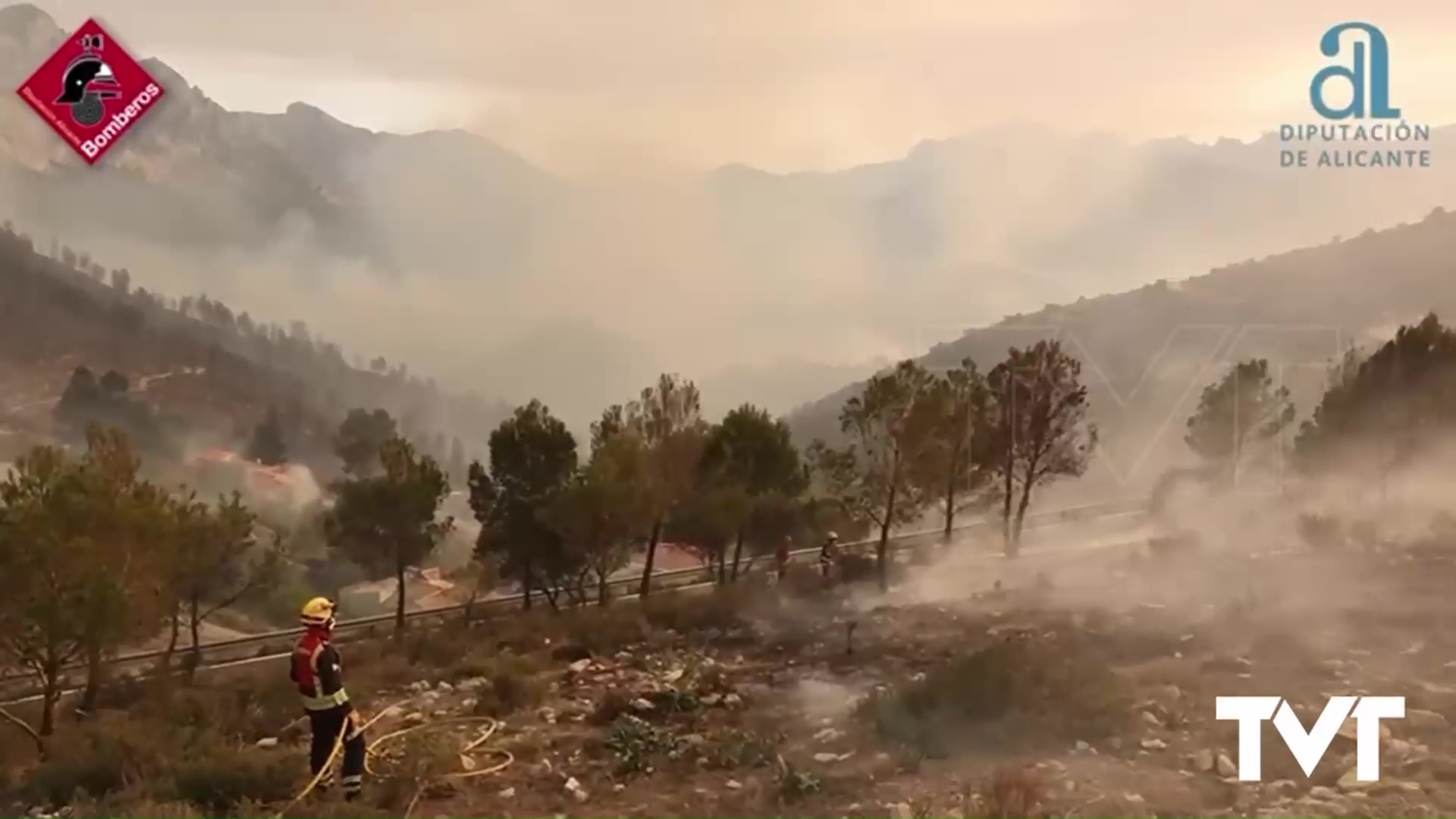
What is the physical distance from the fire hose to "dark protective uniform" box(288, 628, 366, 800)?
0.05ft

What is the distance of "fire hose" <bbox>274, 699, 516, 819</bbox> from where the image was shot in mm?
2939

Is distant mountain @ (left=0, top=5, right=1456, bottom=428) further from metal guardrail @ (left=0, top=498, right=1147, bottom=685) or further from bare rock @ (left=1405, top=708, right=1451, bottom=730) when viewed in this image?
bare rock @ (left=1405, top=708, right=1451, bottom=730)

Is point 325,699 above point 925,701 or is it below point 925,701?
above

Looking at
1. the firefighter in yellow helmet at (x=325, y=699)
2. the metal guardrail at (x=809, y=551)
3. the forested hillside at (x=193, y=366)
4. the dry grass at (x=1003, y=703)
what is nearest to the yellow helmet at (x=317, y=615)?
the firefighter in yellow helmet at (x=325, y=699)

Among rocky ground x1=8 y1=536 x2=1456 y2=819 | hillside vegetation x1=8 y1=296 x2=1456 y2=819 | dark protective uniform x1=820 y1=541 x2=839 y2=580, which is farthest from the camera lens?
dark protective uniform x1=820 y1=541 x2=839 y2=580

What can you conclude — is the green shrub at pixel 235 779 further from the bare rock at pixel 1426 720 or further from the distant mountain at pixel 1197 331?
the bare rock at pixel 1426 720

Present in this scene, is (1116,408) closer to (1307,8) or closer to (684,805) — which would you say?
(1307,8)

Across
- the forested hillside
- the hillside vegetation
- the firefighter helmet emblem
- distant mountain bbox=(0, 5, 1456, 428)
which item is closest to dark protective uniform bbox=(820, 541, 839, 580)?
the hillside vegetation

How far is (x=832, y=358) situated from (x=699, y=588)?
114cm

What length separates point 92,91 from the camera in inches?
151

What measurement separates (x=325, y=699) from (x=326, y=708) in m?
0.04

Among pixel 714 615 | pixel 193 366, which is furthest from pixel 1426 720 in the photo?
pixel 193 366

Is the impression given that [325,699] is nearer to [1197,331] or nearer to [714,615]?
[714,615]

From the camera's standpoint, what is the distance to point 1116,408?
13.9ft
